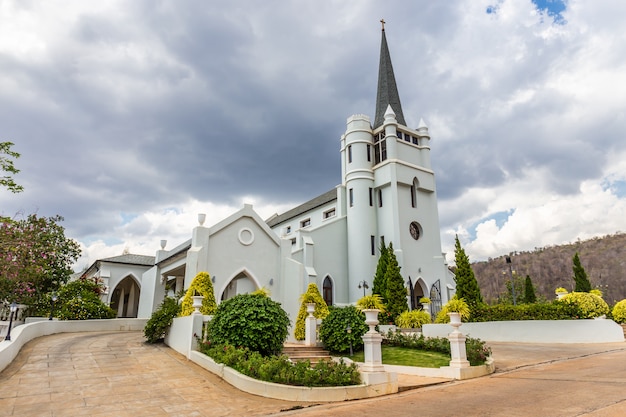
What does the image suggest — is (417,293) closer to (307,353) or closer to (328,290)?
(328,290)

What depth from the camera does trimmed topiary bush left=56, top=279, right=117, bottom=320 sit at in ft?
67.5

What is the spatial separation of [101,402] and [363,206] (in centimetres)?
2242

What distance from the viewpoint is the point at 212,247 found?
62.9ft

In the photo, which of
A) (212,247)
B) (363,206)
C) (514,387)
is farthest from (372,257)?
(514,387)

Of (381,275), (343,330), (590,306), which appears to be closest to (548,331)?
(590,306)

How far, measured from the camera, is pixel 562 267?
89.4 metres

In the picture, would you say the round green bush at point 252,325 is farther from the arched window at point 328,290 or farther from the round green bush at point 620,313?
the round green bush at point 620,313

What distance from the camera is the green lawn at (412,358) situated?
38.3 ft

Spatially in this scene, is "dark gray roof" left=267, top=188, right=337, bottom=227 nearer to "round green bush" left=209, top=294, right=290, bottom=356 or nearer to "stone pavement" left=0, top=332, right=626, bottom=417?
"round green bush" left=209, top=294, right=290, bottom=356

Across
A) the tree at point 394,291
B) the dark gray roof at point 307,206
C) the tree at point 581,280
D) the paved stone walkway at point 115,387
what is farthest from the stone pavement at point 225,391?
the tree at point 581,280

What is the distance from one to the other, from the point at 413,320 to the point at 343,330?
9.31 metres

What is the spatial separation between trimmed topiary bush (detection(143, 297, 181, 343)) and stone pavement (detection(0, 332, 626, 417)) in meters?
2.48

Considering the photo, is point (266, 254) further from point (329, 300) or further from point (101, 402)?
point (101, 402)

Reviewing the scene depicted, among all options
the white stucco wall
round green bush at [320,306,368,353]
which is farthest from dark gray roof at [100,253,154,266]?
the white stucco wall
